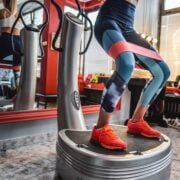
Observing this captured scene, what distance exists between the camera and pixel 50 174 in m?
1.48

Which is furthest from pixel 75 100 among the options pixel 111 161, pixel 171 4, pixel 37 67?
pixel 171 4

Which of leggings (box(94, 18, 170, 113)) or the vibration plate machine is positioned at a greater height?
leggings (box(94, 18, 170, 113))

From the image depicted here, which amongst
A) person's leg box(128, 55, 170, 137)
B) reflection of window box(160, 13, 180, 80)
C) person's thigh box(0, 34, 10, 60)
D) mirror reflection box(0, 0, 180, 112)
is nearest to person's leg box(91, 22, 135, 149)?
person's leg box(128, 55, 170, 137)

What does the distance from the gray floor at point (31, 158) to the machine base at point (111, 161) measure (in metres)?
0.18

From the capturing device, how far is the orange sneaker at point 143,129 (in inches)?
62.2

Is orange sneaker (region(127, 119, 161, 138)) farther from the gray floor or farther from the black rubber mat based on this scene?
the gray floor

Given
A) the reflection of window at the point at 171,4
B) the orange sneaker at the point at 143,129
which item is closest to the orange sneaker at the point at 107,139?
the orange sneaker at the point at 143,129

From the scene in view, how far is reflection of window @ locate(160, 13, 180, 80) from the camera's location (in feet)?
15.1

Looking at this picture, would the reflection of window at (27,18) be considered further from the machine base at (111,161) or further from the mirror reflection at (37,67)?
the machine base at (111,161)

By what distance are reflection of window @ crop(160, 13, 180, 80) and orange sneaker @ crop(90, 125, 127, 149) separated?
3.56m

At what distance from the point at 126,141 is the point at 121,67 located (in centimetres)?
53

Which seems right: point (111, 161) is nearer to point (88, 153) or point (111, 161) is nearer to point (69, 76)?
point (88, 153)

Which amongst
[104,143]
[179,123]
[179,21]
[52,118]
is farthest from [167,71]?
[179,21]

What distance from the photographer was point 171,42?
4.74 metres
